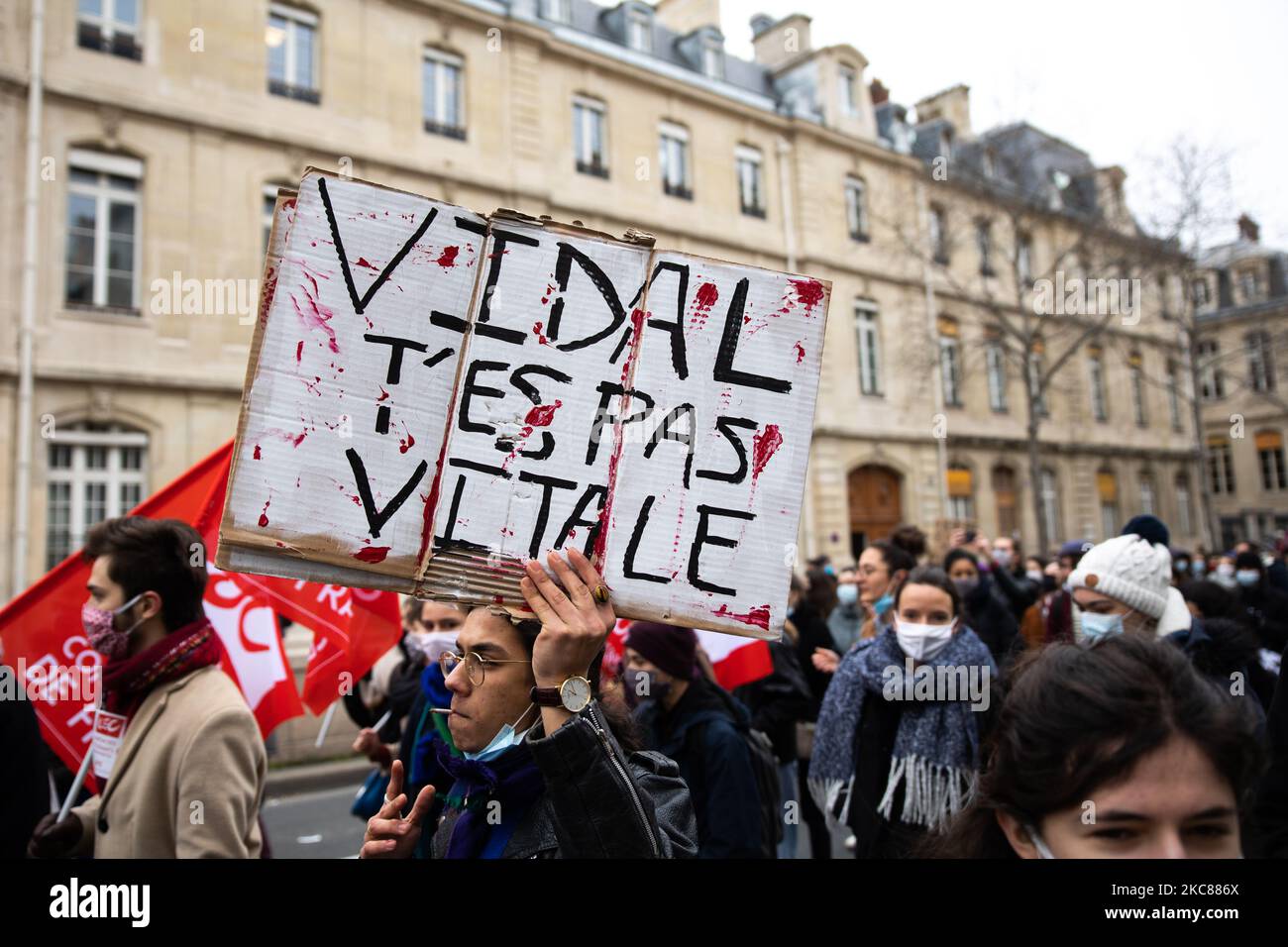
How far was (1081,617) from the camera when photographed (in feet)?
12.3

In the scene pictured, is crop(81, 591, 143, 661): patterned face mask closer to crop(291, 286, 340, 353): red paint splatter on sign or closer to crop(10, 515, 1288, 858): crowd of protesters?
crop(10, 515, 1288, 858): crowd of protesters

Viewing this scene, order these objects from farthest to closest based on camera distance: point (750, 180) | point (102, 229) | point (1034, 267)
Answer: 1. point (1034, 267)
2. point (750, 180)
3. point (102, 229)

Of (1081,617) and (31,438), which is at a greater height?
(31,438)

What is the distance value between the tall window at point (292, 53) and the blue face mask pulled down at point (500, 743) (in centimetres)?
1477

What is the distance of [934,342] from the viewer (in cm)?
2323

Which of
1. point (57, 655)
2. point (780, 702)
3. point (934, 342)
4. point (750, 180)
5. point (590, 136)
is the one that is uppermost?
point (750, 180)

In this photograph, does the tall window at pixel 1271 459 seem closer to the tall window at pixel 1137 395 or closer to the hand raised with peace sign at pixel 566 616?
the tall window at pixel 1137 395

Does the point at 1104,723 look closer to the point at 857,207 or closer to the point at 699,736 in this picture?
the point at 699,736

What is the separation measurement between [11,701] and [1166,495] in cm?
3391

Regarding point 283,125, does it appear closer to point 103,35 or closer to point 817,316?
point 103,35

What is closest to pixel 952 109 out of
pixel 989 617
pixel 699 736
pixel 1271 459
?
pixel 1271 459

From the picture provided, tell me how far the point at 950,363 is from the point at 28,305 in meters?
20.9

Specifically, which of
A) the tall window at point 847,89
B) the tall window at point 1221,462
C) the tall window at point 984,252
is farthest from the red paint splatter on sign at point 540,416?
the tall window at point 1221,462

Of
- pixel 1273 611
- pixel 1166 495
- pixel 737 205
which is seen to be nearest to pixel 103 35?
pixel 737 205
